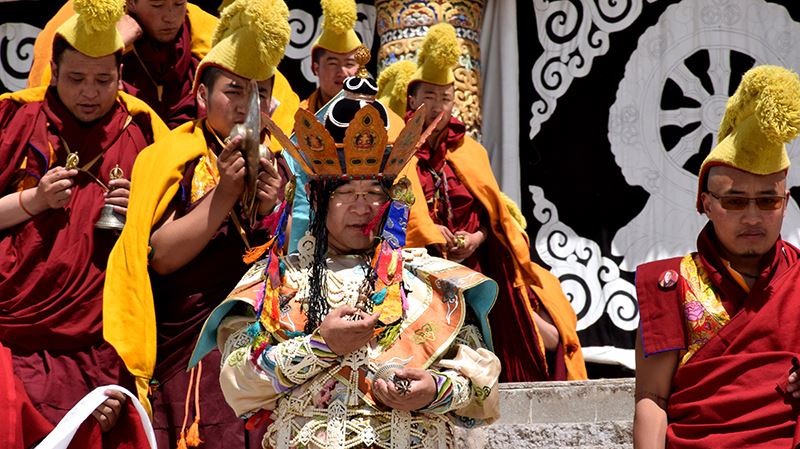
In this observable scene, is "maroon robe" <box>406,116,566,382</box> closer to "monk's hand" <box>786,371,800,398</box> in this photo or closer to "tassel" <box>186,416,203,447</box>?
"tassel" <box>186,416,203,447</box>

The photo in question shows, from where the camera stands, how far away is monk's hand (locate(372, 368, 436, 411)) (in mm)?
4070

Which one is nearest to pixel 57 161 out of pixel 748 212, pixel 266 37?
pixel 266 37

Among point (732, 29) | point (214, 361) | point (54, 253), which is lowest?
point (214, 361)

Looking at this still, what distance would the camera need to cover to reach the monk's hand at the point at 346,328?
13.3 ft

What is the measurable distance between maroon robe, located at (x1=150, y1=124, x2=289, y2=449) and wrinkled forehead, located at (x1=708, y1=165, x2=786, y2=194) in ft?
5.20

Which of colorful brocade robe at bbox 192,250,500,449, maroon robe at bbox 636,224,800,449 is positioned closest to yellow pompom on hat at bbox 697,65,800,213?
maroon robe at bbox 636,224,800,449

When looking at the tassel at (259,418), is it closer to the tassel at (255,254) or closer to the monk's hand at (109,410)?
the tassel at (255,254)

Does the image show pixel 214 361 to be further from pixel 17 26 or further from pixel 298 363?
pixel 17 26

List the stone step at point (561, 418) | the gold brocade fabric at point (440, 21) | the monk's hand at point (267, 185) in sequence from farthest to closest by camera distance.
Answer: the gold brocade fabric at point (440, 21)
the stone step at point (561, 418)
the monk's hand at point (267, 185)

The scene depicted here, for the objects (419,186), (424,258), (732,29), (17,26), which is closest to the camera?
(424,258)

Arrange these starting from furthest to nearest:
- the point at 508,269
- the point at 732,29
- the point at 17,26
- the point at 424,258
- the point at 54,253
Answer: the point at 17,26 → the point at 732,29 → the point at 508,269 → the point at 54,253 → the point at 424,258

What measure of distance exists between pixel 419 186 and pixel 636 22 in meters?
2.86

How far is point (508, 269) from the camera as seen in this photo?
6980 mm

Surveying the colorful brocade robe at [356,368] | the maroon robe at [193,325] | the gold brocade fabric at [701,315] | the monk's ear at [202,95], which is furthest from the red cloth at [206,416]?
the gold brocade fabric at [701,315]
